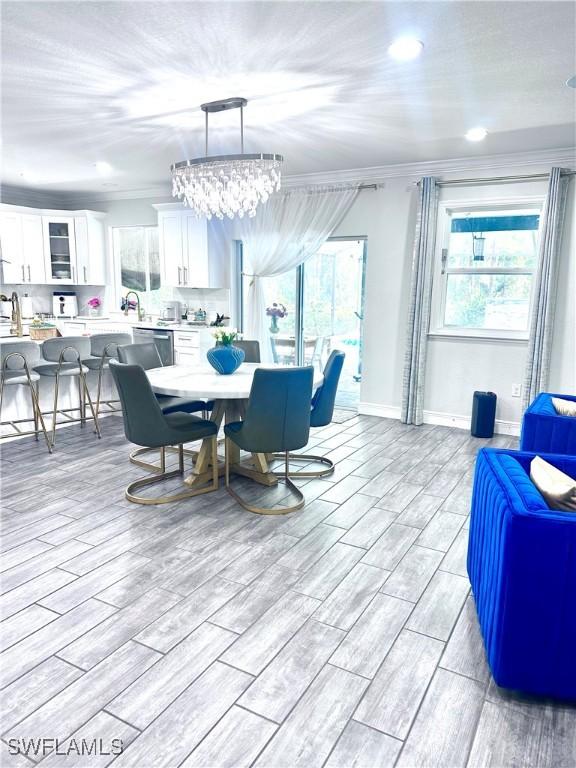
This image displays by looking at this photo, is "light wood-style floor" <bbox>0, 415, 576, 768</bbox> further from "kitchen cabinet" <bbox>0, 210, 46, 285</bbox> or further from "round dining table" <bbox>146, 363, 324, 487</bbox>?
"kitchen cabinet" <bbox>0, 210, 46, 285</bbox>

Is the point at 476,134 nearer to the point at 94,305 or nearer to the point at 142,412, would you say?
the point at 142,412

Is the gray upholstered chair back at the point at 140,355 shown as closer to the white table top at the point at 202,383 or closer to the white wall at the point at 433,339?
the white table top at the point at 202,383

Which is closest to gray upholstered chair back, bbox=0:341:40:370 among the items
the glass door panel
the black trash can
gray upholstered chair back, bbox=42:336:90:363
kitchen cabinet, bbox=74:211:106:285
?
gray upholstered chair back, bbox=42:336:90:363

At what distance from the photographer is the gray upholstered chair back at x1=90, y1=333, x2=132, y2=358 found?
550 centimetres

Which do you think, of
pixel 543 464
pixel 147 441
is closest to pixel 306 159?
pixel 147 441

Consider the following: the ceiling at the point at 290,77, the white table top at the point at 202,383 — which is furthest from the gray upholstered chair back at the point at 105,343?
the ceiling at the point at 290,77

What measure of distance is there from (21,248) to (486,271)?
240 inches

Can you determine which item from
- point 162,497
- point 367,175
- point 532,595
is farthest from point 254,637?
point 367,175

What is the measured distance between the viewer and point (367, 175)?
228 inches

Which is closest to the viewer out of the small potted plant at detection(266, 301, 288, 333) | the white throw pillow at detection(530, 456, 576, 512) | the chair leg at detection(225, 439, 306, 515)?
the white throw pillow at detection(530, 456, 576, 512)

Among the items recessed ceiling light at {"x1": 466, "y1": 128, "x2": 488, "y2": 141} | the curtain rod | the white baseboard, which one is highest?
recessed ceiling light at {"x1": 466, "y1": 128, "x2": 488, "y2": 141}

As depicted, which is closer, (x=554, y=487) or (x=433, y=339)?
(x=554, y=487)

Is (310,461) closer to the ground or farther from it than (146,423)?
closer to the ground

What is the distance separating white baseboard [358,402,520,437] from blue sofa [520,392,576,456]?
2.16 m
